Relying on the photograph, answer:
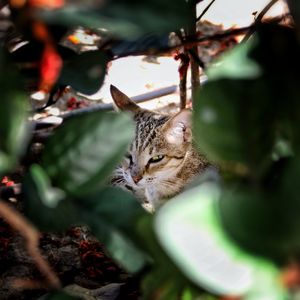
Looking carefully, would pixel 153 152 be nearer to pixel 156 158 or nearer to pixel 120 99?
pixel 156 158

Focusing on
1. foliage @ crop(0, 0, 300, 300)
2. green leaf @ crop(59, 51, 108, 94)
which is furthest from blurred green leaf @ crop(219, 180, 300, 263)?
green leaf @ crop(59, 51, 108, 94)

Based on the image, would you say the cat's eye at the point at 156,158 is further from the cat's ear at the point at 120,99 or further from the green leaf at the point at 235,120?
the green leaf at the point at 235,120

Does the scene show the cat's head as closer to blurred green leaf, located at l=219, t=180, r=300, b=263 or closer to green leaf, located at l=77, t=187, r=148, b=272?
green leaf, located at l=77, t=187, r=148, b=272

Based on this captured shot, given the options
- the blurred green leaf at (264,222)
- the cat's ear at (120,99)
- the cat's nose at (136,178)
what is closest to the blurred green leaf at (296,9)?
the blurred green leaf at (264,222)

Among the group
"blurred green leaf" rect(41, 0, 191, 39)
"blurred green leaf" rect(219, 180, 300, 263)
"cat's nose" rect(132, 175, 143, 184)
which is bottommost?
"cat's nose" rect(132, 175, 143, 184)

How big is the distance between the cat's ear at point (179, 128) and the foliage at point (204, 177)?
4.02ft

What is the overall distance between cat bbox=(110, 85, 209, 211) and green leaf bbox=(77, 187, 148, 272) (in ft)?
4.77

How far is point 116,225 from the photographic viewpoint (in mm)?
486

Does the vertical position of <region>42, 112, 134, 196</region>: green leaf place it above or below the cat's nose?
above

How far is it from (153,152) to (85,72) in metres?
1.44

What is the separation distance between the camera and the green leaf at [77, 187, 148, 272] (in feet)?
1.58

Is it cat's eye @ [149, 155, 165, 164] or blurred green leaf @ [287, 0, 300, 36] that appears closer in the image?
blurred green leaf @ [287, 0, 300, 36]

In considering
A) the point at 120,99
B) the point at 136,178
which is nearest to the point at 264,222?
the point at 120,99

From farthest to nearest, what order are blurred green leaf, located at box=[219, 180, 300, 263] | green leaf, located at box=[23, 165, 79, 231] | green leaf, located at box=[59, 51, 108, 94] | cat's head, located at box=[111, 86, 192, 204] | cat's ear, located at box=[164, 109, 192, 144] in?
cat's head, located at box=[111, 86, 192, 204]
cat's ear, located at box=[164, 109, 192, 144]
green leaf, located at box=[59, 51, 108, 94]
green leaf, located at box=[23, 165, 79, 231]
blurred green leaf, located at box=[219, 180, 300, 263]
